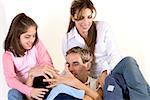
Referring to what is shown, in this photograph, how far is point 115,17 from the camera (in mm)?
1821

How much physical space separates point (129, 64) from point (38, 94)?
33 cm

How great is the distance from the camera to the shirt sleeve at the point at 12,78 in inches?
49.6

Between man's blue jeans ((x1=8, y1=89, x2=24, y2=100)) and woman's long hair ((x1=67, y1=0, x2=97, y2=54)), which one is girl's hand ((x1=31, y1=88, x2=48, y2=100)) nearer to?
man's blue jeans ((x1=8, y1=89, x2=24, y2=100))

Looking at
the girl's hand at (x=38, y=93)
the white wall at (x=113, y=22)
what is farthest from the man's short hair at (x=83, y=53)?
the white wall at (x=113, y=22)

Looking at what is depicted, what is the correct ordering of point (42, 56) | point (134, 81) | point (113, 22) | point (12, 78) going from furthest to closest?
point (113, 22), point (42, 56), point (12, 78), point (134, 81)

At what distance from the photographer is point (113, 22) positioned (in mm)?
1823

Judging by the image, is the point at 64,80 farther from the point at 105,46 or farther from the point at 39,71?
the point at 105,46

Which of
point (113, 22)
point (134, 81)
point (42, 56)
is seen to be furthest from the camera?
point (113, 22)

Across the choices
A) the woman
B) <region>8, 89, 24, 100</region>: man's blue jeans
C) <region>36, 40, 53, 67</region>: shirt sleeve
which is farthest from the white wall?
<region>8, 89, 24, 100</region>: man's blue jeans

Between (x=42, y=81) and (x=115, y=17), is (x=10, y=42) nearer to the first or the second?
(x=42, y=81)

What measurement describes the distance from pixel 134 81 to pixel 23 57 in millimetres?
454

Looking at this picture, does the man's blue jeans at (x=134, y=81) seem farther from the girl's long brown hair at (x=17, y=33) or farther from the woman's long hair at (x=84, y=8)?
the girl's long brown hair at (x=17, y=33)

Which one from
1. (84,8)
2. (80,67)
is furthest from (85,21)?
(80,67)

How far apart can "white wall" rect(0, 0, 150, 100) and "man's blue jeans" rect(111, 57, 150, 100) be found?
0.60 m
